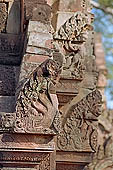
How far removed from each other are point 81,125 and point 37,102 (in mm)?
1913

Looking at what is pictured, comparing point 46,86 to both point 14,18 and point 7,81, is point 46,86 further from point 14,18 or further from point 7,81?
point 14,18

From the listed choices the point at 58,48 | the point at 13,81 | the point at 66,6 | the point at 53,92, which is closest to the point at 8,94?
the point at 13,81

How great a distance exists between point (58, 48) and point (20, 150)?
174 centimetres

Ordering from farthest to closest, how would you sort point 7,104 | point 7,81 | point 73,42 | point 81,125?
point 81,125
point 73,42
point 7,81
point 7,104

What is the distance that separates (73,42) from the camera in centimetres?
598

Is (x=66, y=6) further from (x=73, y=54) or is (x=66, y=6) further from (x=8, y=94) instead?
(x=8, y=94)

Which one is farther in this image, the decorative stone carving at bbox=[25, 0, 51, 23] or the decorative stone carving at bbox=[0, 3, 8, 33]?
the decorative stone carving at bbox=[0, 3, 8, 33]

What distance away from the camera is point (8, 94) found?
15.5ft

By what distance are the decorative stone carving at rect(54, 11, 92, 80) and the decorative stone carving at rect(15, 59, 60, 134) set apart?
58.3 inches

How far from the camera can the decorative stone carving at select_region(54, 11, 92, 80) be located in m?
5.88

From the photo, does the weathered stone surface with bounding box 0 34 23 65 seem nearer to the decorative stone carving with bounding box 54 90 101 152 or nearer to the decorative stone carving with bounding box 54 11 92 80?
the decorative stone carving with bounding box 54 11 92 80

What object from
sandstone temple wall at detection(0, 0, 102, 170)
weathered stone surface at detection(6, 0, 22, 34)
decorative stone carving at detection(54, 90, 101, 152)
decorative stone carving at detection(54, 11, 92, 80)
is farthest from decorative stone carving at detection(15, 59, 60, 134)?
decorative stone carving at detection(54, 90, 101, 152)

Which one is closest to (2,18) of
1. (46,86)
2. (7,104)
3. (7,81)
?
(7,81)

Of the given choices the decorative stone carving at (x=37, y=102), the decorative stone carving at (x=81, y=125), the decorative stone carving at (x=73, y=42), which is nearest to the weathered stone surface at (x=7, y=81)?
the decorative stone carving at (x=37, y=102)
